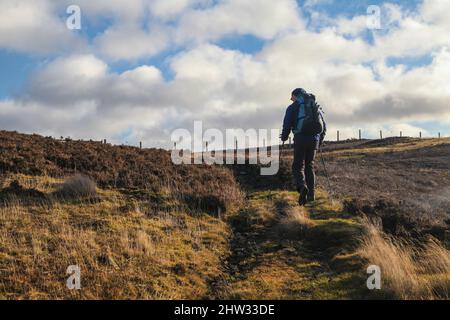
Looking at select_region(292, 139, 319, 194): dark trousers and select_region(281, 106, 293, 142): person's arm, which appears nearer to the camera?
select_region(281, 106, 293, 142): person's arm

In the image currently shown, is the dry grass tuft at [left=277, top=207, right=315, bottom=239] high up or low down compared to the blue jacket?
down

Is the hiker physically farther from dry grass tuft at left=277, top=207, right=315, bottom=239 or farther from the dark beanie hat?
dry grass tuft at left=277, top=207, right=315, bottom=239

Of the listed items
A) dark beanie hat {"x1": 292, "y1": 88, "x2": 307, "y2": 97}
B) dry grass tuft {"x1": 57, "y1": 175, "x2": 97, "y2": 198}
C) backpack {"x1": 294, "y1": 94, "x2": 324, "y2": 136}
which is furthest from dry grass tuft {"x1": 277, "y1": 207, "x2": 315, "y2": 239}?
dry grass tuft {"x1": 57, "y1": 175, "x2": 97, "y2": 198}

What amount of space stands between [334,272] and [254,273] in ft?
4.70

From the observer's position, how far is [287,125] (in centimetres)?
1239

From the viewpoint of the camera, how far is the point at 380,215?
1216 cm

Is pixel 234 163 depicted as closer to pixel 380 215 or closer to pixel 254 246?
pixel 380 215

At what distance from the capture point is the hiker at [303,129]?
12.4m

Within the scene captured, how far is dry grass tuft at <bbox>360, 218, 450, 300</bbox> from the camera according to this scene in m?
6.97

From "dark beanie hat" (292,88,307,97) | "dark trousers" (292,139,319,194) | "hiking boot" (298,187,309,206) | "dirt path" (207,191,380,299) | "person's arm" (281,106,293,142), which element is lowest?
"dirt path" (207,191,380,299)

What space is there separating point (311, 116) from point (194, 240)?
4719 millimetres

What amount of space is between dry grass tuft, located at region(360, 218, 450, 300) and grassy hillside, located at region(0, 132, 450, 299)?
25 mm

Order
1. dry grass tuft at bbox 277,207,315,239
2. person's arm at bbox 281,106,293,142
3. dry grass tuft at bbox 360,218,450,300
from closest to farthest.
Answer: dry grass tuft at bbox 360,218,450,300, dry grass tuft at bbox 277,207,315,239, person's arm at bbox 281,106,293,142
